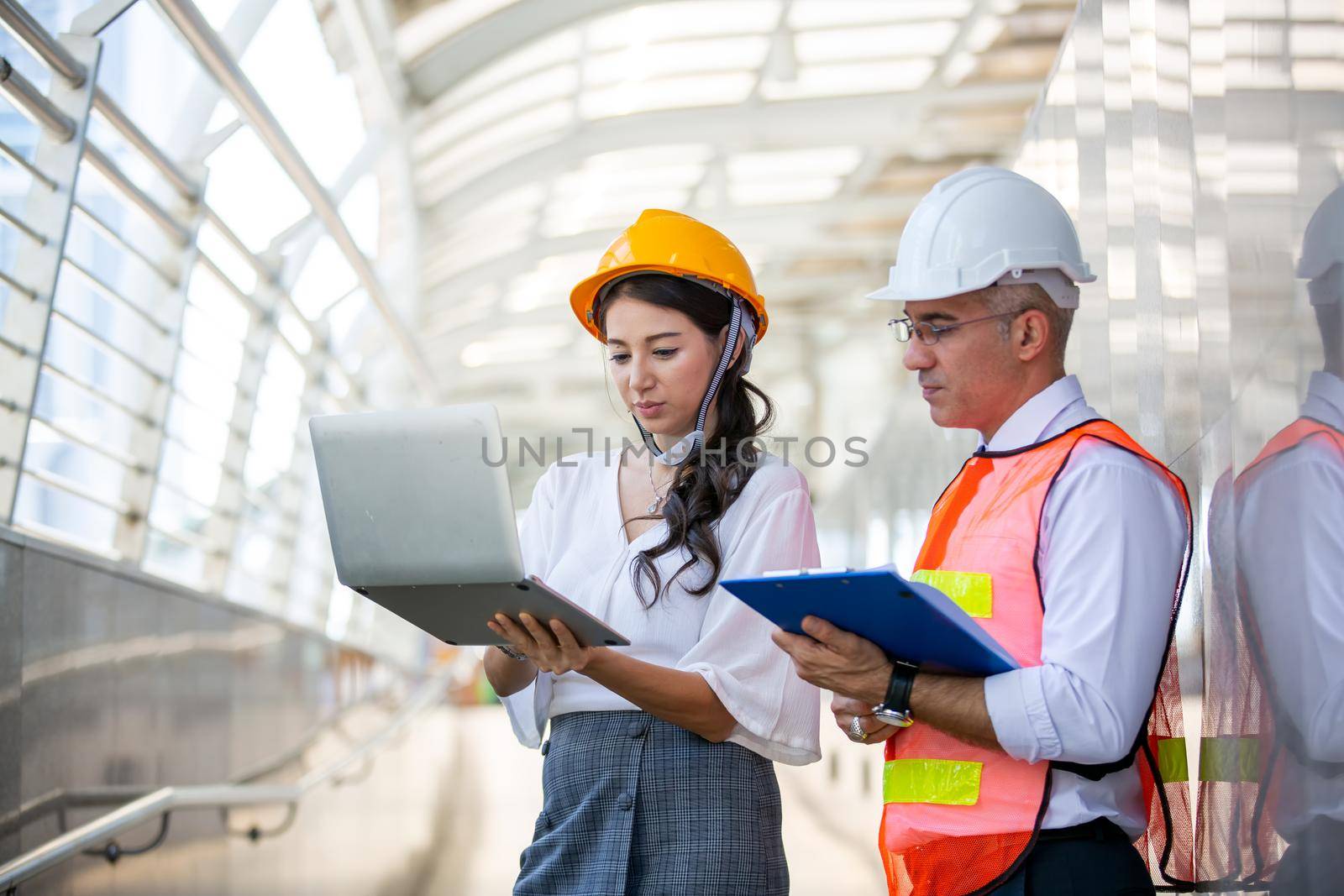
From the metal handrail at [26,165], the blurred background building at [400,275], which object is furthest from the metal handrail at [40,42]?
the metal handrail at [26,165]

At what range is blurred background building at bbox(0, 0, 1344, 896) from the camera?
2551mm

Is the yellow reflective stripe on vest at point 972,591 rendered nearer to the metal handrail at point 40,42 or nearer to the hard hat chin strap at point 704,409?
the hard hat chin strap at point 704,409

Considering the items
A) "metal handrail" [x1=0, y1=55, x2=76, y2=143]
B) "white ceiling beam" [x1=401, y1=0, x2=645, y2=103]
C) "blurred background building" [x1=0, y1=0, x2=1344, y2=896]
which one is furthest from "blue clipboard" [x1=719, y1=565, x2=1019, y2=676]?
"white ceiling beam" [x1=401, y1=0, x2=645, y2=103]

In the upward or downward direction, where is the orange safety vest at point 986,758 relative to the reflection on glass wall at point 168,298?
downward

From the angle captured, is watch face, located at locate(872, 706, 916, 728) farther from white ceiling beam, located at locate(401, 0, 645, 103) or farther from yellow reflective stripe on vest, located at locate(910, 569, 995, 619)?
white ceiling beam, located at locate(401, 0, 645, 103)

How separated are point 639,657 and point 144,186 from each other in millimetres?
4157

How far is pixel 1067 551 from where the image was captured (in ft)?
7.07

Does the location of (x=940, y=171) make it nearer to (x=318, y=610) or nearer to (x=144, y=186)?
(x=318, y=610)

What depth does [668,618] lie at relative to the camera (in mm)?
2633

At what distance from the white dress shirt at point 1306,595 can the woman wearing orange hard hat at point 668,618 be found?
2.84 ft

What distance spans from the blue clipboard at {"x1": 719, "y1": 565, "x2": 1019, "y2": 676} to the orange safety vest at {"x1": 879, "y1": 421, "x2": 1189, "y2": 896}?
0.39ft

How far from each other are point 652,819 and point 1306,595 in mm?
1141

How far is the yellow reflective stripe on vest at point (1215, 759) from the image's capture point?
83.5 inches

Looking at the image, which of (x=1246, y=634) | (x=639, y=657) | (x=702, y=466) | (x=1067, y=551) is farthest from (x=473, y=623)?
(x=1246, y=634)
